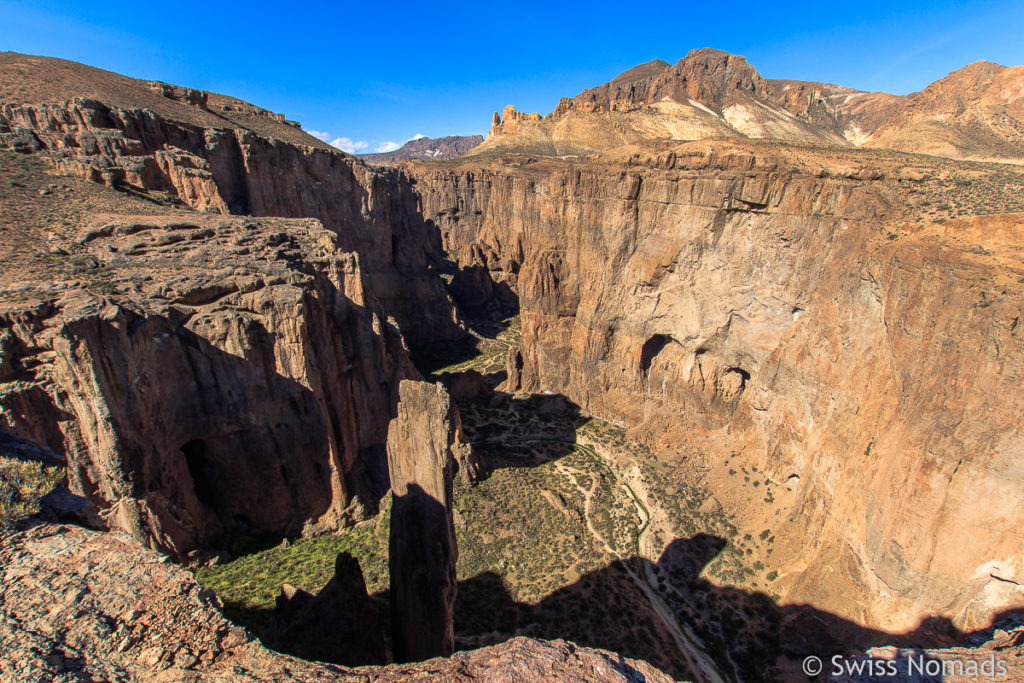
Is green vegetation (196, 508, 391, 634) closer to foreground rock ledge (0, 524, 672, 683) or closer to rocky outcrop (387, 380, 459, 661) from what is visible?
rocky outcrop (387, 380, 459, 661)

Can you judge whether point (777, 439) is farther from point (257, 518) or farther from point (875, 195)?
point (257, 518)

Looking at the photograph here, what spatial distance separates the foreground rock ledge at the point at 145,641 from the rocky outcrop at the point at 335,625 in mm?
10729

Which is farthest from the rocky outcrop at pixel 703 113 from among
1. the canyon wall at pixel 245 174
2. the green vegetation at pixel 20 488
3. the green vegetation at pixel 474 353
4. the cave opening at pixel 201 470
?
the green vegetation at pixel 20 488

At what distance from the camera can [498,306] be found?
83.2 meters

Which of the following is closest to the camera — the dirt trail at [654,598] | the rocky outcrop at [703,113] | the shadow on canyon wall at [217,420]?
the shadow on canyon wall at [217,420]

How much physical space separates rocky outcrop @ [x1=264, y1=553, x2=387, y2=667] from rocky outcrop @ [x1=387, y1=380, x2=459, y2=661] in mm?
1277

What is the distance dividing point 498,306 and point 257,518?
61.1m

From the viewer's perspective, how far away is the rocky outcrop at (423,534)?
17.7 meters

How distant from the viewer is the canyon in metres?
18.9

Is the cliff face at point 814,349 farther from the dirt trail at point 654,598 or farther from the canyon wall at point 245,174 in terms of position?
the canyon wall at point 245,174

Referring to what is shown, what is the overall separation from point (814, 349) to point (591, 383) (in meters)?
21.7

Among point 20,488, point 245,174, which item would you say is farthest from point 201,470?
point 245,174

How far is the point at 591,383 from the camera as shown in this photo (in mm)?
48781

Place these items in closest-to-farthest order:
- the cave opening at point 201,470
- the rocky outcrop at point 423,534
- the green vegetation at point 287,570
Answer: the rocky outcrop at point 423,534 < the green vegetation at point 287,570 < the cave opening at point 201,470
